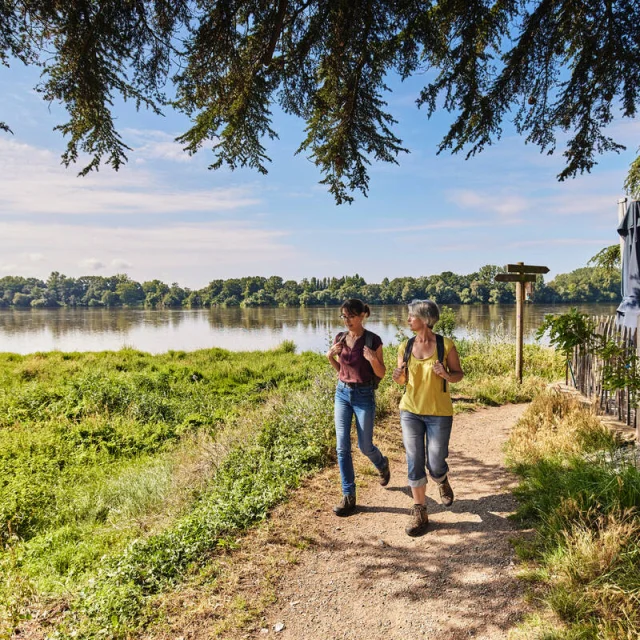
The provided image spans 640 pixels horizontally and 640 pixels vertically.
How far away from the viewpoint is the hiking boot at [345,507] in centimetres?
422

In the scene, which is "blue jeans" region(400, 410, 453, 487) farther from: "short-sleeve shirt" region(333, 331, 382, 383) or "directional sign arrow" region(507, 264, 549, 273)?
"directional sign arrow" region(507, 264, 549, 273)

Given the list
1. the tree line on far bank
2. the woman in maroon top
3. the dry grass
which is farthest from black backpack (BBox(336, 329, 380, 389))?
the tree line on far bank

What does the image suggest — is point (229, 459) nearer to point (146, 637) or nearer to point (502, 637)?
point (146, 637)

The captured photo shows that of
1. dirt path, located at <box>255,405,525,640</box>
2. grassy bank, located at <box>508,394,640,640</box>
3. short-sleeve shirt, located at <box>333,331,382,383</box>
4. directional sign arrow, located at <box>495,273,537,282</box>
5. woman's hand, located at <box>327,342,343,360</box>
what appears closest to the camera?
grassy bank, located at <box>508,394,640,640</box>

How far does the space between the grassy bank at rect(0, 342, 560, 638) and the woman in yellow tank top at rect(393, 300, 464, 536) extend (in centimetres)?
156

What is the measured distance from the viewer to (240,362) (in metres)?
18.1

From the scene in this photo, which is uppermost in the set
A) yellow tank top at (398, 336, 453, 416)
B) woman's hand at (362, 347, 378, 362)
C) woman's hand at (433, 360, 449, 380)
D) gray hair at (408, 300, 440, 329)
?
gray hair at (408, 300, 440, 329)

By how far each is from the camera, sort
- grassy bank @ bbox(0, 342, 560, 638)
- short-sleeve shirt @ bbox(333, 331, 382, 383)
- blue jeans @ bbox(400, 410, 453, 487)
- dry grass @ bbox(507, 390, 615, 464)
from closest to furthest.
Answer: grassy bank @ bbox(0, 342, 560, 638)
blue jeans @ bbox(400, 410, 453, 487)
short-sleeve shirt @ bbox(333, 331, 382, 383)
dry grass @ bbox(507, 390, 615, 464)

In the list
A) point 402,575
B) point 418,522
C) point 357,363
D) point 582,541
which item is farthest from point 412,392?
point 582,541

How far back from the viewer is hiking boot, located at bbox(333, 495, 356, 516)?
13.8ft

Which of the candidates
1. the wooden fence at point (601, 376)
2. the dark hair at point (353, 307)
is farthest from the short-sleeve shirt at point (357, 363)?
the wooden fence at point (601, 376)

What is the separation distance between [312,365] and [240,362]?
10.8 feet

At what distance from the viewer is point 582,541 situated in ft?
9.36

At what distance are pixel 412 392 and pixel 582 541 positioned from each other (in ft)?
5.07
